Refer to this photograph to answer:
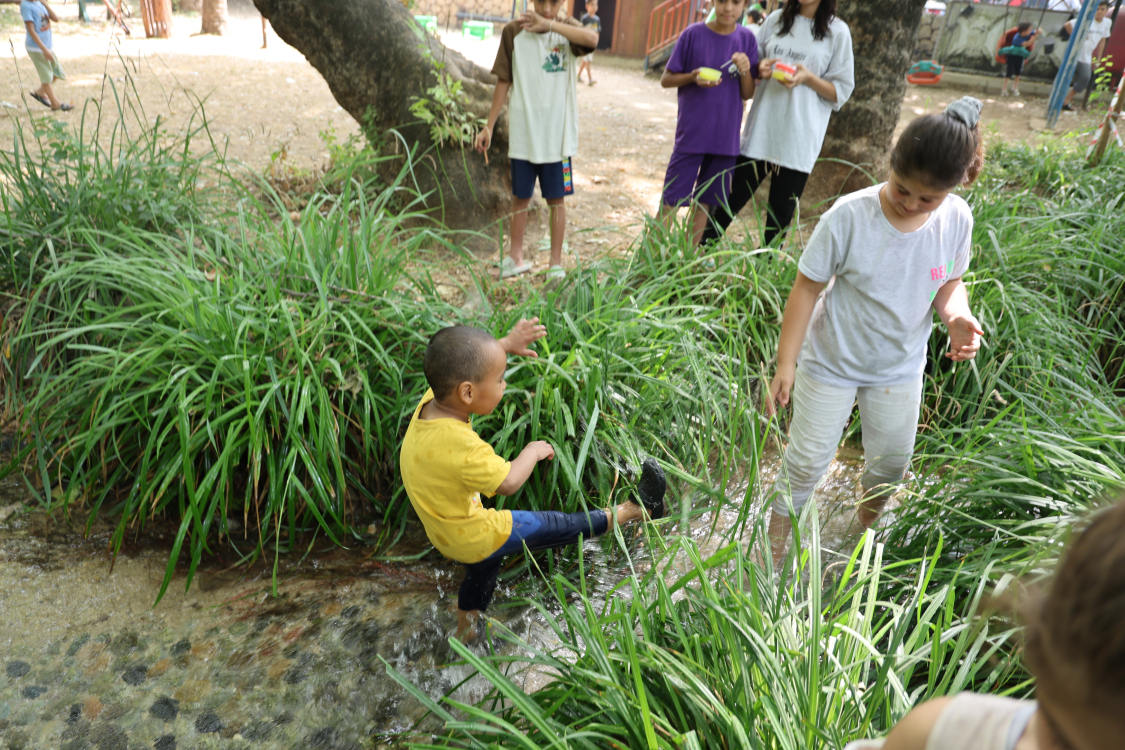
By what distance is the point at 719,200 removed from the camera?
11.8 ft

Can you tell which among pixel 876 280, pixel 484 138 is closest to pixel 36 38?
pixel 484 138

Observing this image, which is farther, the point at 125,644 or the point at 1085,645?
the point at 125,644

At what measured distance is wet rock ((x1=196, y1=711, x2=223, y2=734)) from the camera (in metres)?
1.83

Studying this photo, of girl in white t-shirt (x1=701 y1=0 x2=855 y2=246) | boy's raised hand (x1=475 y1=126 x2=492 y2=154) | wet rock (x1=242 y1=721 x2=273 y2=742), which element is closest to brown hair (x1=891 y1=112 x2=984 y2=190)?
girl in white t-shirt (x1=701 y1=0 x2=855 y2=246)

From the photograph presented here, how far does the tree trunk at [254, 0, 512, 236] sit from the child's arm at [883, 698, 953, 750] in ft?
14.2

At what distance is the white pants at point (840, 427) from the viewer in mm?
2168

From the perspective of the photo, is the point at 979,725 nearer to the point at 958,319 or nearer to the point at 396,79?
the point at 958,319

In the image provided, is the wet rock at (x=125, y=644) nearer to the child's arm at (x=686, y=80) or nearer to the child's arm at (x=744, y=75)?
the child's arm at (x=686, y=80)

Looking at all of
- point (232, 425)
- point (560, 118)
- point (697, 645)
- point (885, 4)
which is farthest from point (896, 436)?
point (885, 4)

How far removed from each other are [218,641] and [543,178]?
2.81 meters

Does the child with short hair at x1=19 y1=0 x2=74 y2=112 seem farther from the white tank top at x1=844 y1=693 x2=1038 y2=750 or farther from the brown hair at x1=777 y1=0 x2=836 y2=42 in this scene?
the white tank top at x1=844 y1=693 x2=1038 y2=750

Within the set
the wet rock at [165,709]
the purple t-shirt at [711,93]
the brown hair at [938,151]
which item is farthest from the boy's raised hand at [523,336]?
the purple t-shirt at [711,93]

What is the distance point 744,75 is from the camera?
354cm

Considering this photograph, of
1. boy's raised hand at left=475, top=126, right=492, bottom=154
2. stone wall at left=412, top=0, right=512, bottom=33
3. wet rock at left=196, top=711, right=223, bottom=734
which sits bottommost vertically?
wet rock at left=196, top=711, right=223, bottom=734
